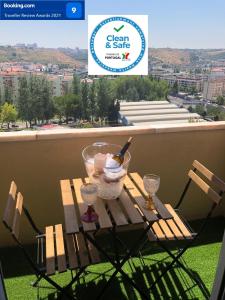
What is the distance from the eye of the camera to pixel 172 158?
3037 millimetres

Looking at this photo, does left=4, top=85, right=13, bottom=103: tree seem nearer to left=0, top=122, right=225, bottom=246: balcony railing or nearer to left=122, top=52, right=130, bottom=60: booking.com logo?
left=0, top=122, right=225, bottom=246: balcony railing

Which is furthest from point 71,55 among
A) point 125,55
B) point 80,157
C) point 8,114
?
point 80,157

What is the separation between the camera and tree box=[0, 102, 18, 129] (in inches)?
104

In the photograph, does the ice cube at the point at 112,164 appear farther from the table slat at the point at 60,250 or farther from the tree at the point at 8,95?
the tree at the point at 8,95

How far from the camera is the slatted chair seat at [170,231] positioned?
7.08 feet

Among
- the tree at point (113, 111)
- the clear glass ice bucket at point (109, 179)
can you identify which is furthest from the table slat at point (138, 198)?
the tree at point (113, 111)

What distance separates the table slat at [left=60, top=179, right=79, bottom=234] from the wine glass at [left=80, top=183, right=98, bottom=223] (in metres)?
0.07

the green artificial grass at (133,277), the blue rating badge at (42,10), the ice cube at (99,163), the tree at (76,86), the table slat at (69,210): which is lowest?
the green artificial grass at (133,277)

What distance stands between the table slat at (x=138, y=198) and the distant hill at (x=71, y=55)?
1.26 m

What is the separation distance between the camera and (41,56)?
2.78 metres

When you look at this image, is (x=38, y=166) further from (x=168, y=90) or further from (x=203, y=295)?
(x=203, y=295)

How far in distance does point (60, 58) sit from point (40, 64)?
0.20m

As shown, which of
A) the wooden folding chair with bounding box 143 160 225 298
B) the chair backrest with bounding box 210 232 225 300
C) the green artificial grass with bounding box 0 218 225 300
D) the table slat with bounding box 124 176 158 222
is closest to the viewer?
the chair backrest with bounding box 210 232 225 300

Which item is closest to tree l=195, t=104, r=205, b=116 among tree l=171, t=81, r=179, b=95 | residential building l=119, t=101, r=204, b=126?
residential building l=119, t=101, r=204, b=126
